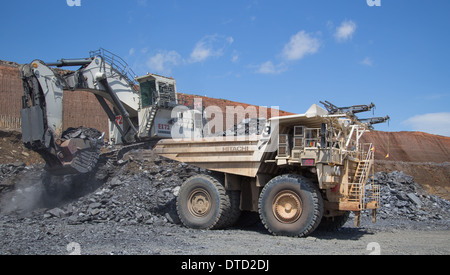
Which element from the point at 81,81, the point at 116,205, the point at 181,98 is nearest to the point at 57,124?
the point at 81,81

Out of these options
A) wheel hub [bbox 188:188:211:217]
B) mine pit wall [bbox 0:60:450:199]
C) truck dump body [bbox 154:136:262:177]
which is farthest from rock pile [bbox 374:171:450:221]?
mine pit wall [bbox 0:60:450:199]

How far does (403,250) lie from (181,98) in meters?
11.2

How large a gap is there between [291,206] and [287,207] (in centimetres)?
9

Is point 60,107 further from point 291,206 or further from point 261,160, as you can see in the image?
point 291,206

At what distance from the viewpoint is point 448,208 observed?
50.0ft

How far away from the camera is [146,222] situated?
11086 millimetres

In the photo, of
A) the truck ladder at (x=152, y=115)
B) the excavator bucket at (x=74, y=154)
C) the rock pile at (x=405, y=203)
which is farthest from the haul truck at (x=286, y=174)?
the truck ladder at (x=152, y=115)

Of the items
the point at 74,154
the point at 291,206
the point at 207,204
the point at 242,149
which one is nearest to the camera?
the point at 291,206

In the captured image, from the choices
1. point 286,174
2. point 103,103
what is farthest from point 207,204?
point 103,103

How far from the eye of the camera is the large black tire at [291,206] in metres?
8.70

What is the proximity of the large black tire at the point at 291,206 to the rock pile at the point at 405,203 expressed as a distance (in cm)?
595

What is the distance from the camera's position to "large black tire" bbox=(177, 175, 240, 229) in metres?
10.1

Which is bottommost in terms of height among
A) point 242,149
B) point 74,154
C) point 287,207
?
point 287,207

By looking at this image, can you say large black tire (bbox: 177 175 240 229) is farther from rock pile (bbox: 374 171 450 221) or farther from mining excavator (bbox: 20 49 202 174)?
rock pile (bbox: 374 171 450 221)
